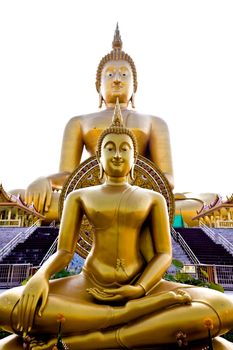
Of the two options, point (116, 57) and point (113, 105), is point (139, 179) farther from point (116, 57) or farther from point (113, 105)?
point (116, 57)

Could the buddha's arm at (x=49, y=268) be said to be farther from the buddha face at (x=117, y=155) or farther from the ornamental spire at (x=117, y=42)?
the ornamental spire at (x=117, y=42)

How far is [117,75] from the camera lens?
8.29 metres

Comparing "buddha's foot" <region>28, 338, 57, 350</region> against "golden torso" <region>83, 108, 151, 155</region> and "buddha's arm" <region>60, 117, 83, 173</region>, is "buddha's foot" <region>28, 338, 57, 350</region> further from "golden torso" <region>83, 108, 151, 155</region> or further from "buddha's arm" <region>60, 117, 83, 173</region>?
"buddha's arm" <region>60, 117, 83, 173</region>

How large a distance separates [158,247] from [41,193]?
724 cm

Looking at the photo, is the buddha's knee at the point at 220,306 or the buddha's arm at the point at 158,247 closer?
the buddha's knee at the point at 220,306

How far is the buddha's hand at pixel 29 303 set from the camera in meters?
1.64

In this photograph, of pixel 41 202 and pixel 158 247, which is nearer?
pixel 158 247

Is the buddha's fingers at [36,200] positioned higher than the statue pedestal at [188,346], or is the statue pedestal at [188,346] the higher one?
the buddha's fingers at [36,200]

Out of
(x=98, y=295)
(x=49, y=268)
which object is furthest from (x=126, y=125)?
(x=98, y=295)

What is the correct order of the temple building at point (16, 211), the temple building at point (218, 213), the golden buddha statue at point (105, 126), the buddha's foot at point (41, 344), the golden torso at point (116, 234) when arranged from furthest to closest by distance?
the temple building at point (218, 213) < the temple building at point (16, 211) < the golden buddha statue at point (105, 126) < the golden torso at point (116, 234) < the buddha's foot at point (41, 344)

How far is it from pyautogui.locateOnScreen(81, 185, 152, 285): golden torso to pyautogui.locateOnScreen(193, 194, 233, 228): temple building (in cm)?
806

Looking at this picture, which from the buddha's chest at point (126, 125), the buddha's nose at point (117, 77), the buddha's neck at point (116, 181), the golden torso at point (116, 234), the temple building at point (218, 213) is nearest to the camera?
the golden torso at point (116, 234)

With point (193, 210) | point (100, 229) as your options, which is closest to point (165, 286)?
point (100, 229)

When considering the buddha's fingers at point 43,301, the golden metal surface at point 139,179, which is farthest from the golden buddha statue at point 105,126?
the buddha's fingers at point 43,301
